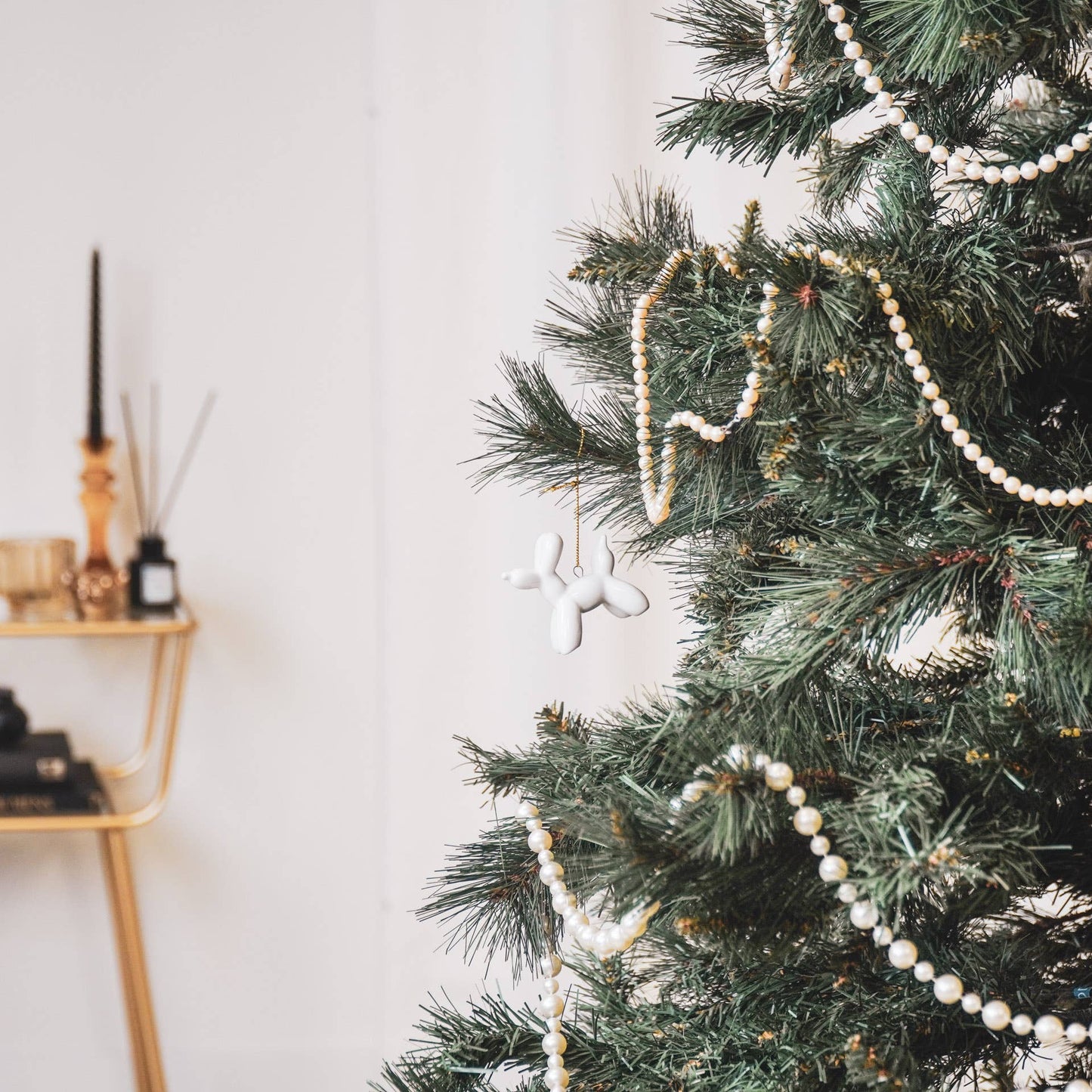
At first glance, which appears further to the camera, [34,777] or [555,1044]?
[34,777]

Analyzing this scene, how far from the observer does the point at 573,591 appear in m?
0.61

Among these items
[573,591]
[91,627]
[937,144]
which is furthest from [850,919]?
[91,627]

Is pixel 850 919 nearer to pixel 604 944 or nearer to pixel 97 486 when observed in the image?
pixel 604 944

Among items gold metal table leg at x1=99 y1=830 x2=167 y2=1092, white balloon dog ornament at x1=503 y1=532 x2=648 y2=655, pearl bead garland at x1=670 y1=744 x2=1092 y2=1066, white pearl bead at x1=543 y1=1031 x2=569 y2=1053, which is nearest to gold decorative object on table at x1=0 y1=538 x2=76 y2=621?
gold metal table leg at x1=99 y1=830 x2=167 y2=1092

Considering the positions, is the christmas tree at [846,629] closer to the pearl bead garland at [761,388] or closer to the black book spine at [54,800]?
the pearl bead garland at [761,388]

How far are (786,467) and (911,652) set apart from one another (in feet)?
3.12

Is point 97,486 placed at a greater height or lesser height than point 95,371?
lesser

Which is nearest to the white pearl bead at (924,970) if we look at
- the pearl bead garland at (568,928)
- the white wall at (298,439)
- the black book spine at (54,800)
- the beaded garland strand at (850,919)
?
the beaded garland strand at (850,919)

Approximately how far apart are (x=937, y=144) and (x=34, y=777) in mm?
1231

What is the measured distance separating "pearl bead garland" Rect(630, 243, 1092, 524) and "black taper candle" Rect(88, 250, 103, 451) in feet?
3.58

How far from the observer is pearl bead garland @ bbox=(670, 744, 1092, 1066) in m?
0.38

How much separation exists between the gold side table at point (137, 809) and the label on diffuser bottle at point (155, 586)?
0.10ft

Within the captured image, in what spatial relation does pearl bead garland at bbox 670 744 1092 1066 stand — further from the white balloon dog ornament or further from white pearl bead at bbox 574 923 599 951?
the white balloon dog ornament

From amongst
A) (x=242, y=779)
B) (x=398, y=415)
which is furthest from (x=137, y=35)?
(x=242, y=779)
